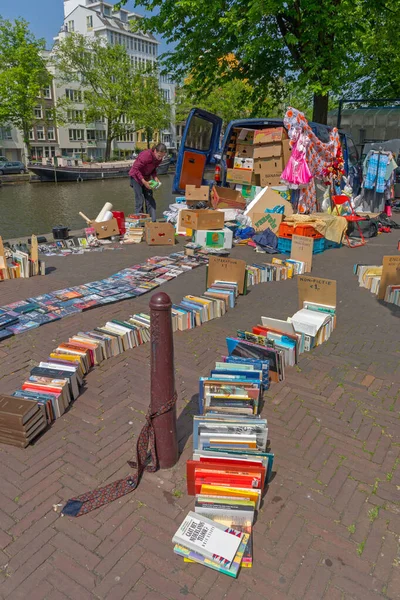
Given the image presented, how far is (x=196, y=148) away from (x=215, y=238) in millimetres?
4486

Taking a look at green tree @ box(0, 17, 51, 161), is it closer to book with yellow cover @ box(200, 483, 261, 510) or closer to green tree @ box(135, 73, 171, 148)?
green tree @ box(135, 73, 171, 148)

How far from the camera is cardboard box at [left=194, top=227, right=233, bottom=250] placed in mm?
8891

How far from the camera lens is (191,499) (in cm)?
282

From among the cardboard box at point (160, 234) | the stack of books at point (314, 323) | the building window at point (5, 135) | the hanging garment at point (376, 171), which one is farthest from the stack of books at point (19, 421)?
the building window at point (5, 135)

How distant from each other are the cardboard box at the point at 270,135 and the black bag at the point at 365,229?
9.05 feet

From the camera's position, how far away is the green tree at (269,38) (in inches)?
489

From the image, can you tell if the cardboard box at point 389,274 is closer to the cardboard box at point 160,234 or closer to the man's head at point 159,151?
the cardboard box at point 160,234

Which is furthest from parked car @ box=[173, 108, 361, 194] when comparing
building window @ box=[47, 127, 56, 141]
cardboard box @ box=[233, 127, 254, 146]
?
building window @ box=[47, 127, 56, 141]

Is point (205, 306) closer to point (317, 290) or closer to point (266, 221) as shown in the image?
point (317, 290)

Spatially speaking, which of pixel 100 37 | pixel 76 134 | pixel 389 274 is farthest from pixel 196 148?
pixel 100 37

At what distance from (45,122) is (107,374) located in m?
49.2

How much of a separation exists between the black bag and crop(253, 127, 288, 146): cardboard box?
9.05 ft

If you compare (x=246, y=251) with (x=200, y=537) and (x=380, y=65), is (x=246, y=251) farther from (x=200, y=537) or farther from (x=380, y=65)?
(x=380, y=65)

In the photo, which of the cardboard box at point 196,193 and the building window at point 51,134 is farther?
the building window at point 51,134
